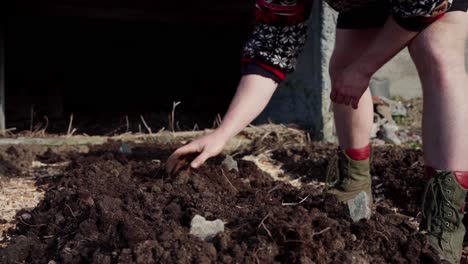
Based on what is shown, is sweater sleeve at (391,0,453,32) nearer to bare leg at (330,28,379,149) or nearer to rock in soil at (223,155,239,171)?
bare leg at (330,28,379,149)

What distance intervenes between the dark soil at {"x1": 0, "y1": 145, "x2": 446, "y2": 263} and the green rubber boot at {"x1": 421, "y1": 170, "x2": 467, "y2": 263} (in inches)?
4.0

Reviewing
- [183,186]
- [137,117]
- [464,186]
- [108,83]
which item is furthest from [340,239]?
[108,83]

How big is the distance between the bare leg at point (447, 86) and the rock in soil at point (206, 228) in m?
0.75

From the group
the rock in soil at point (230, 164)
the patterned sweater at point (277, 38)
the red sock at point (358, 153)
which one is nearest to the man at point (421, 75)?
the patterned sweater at point (277, 38)

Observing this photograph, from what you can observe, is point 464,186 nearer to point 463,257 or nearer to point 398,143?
point 463,257

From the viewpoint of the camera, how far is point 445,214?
2.18 meters

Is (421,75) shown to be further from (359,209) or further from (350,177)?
(350,177)

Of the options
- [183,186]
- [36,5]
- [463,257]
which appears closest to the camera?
[463,257]

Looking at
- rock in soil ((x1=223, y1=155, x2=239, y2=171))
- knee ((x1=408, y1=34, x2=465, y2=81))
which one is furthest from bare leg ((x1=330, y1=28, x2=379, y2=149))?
rock in soil ((x1=223, y1=155, x2=239, y2=171))

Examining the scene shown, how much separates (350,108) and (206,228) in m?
1.02

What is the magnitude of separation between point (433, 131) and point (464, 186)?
0.67ft

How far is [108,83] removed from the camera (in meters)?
7.72

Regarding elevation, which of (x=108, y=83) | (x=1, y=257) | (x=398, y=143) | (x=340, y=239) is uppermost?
(x=340, y=239)

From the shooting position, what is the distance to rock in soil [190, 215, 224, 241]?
6.55 feet
